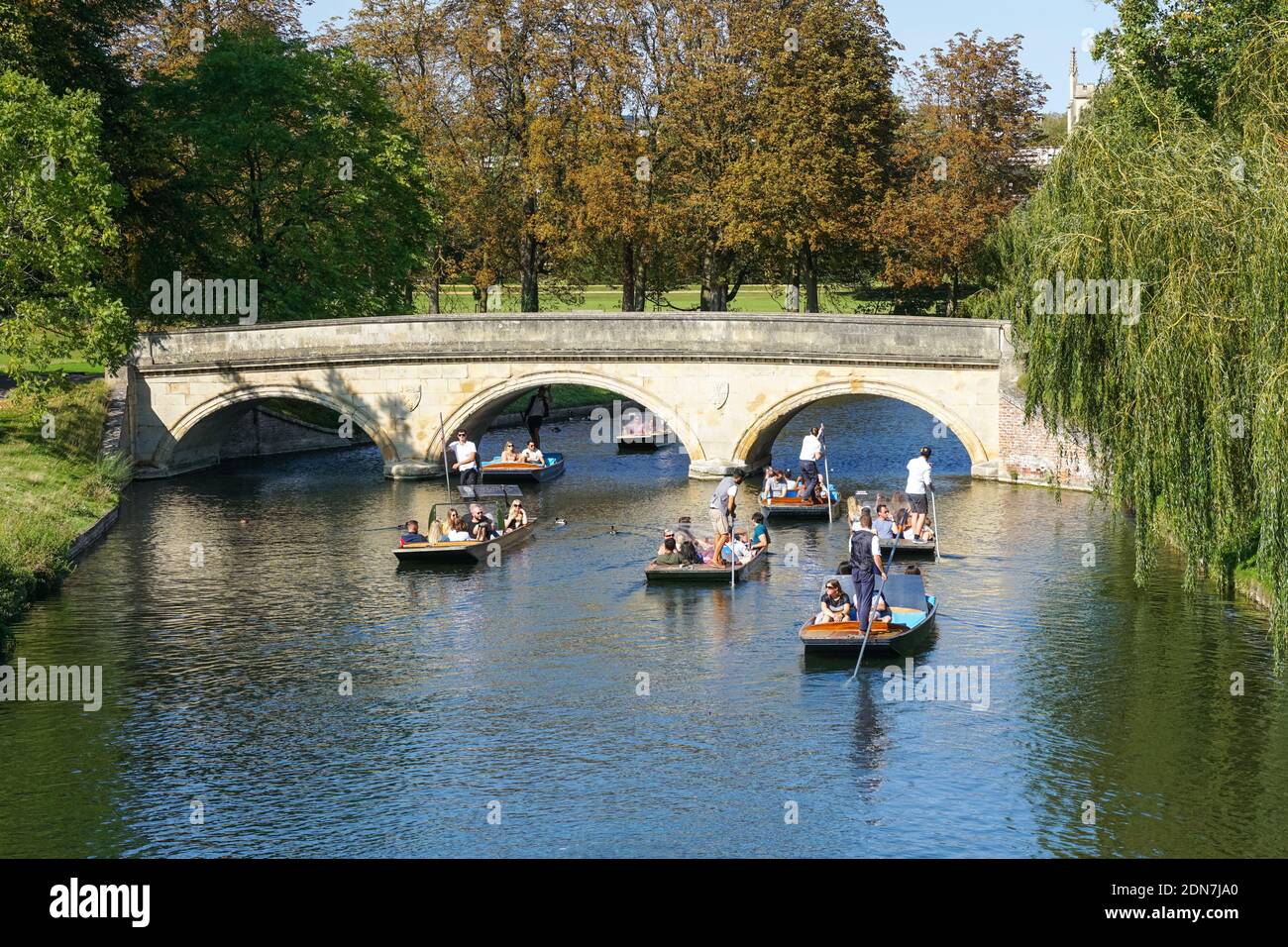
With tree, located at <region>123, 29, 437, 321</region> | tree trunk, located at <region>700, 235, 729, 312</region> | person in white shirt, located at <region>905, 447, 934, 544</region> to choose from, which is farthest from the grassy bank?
tree trunk, located at <region>700, 235, 729, 312</region>

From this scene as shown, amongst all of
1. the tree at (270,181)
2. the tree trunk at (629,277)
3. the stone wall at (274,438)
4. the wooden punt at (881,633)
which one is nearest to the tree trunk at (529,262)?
the tree trunk at (629,277)

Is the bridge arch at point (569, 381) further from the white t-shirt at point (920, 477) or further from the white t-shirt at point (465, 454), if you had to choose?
the white t-shirt at point (920, 477)

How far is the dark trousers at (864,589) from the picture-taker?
23.3 meters

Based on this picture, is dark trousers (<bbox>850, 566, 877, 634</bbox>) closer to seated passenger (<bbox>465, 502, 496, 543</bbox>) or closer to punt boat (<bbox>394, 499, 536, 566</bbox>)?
punt boat (<bbox>394, 499, 536, 566</bbox>)

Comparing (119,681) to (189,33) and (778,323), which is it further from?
(189,33)

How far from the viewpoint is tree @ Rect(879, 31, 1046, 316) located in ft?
180

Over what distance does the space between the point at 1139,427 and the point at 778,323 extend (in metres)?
17.6

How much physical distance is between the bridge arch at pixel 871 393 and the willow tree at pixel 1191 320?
12.2 metres

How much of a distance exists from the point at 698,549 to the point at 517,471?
13113mm

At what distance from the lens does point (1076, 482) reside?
3788 cm

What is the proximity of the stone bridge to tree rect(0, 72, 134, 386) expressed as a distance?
661 cm

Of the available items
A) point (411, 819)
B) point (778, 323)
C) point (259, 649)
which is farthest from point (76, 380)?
point (411, 819)

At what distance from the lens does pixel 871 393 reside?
128 feet
